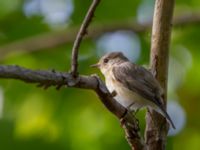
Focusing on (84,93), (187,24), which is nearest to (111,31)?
(187,24)

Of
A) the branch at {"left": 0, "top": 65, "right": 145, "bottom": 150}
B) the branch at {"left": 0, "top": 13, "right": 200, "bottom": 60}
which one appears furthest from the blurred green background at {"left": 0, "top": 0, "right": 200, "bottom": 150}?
the branch at {"left": 0, "top": 65, "right": 145, "bottom": 150}

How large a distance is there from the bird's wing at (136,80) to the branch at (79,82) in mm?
1146

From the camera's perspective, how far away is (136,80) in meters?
4.02

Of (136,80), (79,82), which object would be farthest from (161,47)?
(136,80)

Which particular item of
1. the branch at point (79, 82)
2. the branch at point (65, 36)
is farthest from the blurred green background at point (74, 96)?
the branch at point (79, 82)

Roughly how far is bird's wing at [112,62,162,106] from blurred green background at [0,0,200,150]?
23 centimetres

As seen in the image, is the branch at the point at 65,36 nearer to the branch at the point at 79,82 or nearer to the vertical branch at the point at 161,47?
the vertical branch at the point at 161,47

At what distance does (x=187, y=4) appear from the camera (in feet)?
15.3

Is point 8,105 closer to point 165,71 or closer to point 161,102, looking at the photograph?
point 161,102

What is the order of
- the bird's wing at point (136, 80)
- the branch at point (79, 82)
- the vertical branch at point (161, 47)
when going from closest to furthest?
1. the branch at point (79, 82)
2. the vertical branch at point (161, 47)
3. the bird's wing at point (136, 80)

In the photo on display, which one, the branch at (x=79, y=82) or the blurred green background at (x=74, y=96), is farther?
the blurred green background at (x=74, y=96)

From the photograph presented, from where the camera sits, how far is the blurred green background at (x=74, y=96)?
14.6 feet

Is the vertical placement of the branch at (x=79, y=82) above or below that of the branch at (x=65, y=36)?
below

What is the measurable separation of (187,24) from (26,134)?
4.33ft
